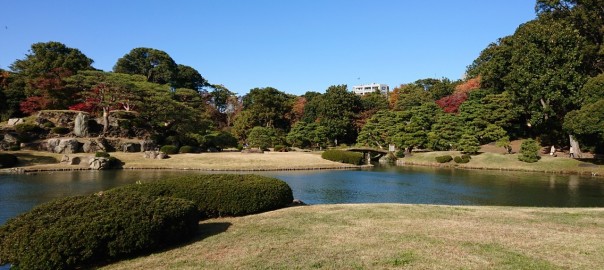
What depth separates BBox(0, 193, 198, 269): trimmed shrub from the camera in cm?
554

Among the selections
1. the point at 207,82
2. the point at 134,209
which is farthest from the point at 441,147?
the point at 207,82

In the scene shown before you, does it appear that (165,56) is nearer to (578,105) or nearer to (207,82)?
(207,82)

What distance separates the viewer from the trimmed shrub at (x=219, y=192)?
944 cm

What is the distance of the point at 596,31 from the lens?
37.2 metres

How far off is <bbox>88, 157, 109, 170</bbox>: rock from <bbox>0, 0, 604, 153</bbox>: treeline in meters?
10.2

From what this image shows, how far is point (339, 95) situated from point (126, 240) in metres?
56.2

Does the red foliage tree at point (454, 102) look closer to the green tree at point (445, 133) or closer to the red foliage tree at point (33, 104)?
the green tree at point (445, 133)

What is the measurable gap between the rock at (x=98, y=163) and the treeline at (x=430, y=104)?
10.2 m

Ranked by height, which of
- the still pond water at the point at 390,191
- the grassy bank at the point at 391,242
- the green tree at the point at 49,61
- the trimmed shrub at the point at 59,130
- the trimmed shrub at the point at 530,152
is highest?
the green tree at the point at 49,61

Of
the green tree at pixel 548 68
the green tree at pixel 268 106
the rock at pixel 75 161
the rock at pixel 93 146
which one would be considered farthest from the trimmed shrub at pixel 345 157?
the green tree at pixel 268 106

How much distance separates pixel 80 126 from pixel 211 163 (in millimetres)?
15375

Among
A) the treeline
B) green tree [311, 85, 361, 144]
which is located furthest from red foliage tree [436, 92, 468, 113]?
green tree [311, 85, 361, 144]

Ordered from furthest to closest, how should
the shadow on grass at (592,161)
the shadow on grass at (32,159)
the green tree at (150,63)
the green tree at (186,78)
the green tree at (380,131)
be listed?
the green tree at (186,78)
the green tree at (150,63)
the green tree at (380,131)
the shadow on grass at (592,161)
the shadow on grass at (32,159)

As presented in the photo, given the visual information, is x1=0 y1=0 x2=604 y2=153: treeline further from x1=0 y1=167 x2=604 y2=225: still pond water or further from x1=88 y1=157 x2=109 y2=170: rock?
x1=0 y1=167 x2=604 y2=225: still pond water
